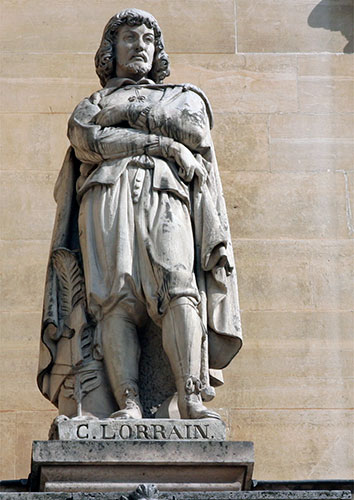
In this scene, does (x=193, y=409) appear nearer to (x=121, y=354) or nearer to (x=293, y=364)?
(x=121, y=354)

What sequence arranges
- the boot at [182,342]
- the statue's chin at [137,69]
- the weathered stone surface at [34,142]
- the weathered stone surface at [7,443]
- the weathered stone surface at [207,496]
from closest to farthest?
the weathered stone surface at [207,496]
the boot at [182,342]
the statue's chin at [137,69]
the weathered stone surface at [7,443]
the weathered stone surface at [34,142]

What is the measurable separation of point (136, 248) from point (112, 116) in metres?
0.91

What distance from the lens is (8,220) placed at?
13586 millimetres

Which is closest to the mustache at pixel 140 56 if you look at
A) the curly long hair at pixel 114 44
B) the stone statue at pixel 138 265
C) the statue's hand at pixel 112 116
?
the curly long hair at pixel 114 44

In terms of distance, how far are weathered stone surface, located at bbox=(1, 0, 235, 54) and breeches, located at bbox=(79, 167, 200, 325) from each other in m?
3.58

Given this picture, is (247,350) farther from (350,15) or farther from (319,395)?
(350,15)

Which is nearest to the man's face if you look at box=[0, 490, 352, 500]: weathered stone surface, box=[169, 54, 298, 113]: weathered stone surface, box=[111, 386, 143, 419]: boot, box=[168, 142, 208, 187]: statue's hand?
box=[168, 142, 208, 187]: statue's hand

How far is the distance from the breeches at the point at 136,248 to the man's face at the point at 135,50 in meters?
0.82

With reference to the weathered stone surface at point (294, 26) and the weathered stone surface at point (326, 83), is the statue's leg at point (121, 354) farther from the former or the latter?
the weathered stone surface at point (294, 26)

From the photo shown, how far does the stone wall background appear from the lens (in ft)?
42.5

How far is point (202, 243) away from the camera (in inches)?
420

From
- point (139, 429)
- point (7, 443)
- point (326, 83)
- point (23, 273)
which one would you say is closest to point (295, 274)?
point (326, 83)

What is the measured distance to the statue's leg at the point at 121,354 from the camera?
409 inches

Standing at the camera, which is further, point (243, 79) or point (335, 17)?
point (335, 17)
